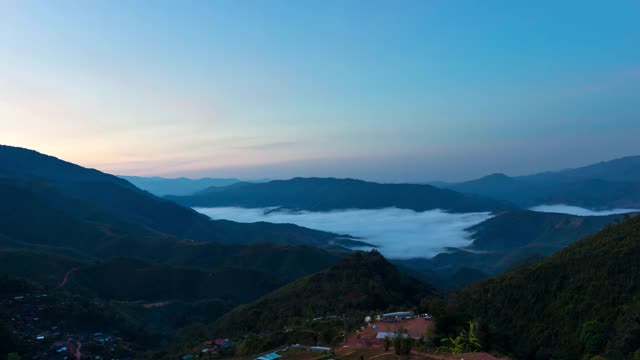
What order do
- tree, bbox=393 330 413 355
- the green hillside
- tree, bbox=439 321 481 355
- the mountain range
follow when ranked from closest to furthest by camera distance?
tree, bbox=439 321 481 355
tree, bbox=393 330 413 355
the green hillside
the mountain range

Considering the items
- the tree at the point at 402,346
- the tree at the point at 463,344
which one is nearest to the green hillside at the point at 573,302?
the tree at the point at 463,344

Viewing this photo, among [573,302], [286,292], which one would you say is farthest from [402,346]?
[286,292]

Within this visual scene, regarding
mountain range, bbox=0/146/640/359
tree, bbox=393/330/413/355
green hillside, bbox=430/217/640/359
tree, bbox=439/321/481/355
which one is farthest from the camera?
mountain range, bbox=0/146/640/359

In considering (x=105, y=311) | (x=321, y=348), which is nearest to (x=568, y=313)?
(x=321, y=348)

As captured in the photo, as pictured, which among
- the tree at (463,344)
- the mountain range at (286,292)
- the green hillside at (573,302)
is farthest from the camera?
the mountain range at (286,292)

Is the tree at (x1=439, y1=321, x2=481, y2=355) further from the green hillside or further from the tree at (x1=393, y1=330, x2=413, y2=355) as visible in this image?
the green hillside

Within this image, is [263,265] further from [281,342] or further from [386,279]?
[281,342]

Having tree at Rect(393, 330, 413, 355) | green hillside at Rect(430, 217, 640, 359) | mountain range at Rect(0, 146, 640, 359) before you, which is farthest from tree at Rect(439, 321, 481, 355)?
green hillside at Rect(430, 217, 640, 359)

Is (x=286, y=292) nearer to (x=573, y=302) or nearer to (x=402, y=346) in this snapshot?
(x=573, y=302)

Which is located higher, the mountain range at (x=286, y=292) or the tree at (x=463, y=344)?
the tree at (x=463, y=344)

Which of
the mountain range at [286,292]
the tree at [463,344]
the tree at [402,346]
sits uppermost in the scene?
the tree at [463,344]

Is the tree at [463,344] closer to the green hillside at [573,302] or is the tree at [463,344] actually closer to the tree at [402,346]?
the tree at [402,346]

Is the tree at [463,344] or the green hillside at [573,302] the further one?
the green hillside at [573,302]
